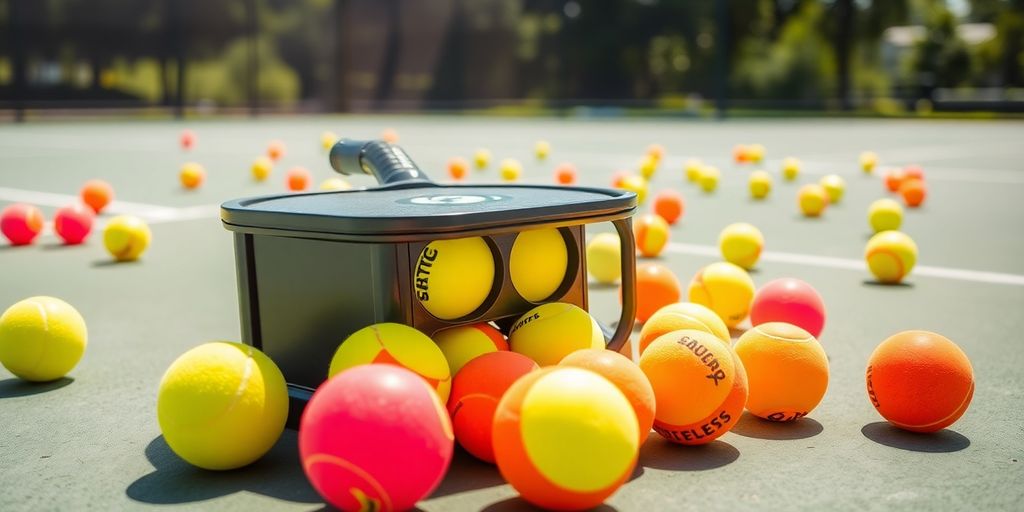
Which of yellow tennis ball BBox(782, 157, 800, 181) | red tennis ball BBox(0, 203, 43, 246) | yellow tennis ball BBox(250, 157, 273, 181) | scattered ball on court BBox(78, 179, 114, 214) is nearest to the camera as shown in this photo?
red tennis ball BBox(0, 203, 43, 246)

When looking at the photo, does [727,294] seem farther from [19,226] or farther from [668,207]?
[19,226]

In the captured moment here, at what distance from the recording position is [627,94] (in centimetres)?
5234

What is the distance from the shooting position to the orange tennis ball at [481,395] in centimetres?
332

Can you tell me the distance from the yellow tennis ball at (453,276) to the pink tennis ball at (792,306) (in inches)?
67.2

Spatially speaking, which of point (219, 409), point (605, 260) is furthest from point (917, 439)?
point (605, 260)

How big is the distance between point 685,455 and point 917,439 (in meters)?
0.87

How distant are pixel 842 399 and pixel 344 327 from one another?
2043 millimetres

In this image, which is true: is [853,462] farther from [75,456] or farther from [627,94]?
[627,94]

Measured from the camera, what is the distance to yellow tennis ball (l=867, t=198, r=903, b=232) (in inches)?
337

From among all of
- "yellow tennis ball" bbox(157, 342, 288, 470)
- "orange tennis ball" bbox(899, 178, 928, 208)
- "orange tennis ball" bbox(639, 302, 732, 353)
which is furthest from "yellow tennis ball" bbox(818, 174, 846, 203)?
"yellow tennis ball" bbox(157, 342, 288, 470)

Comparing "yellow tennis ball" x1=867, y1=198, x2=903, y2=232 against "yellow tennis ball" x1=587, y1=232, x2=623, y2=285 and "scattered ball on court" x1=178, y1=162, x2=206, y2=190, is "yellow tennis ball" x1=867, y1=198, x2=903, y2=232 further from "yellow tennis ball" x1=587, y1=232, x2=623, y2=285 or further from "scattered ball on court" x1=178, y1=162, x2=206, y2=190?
"scattered ball on court" x1=178, y1=162, x2=206, y2=190

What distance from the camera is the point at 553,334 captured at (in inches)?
152

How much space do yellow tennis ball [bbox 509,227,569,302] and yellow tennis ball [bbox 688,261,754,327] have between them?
136 cm

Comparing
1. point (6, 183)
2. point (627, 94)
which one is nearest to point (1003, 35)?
point (627, 94)
